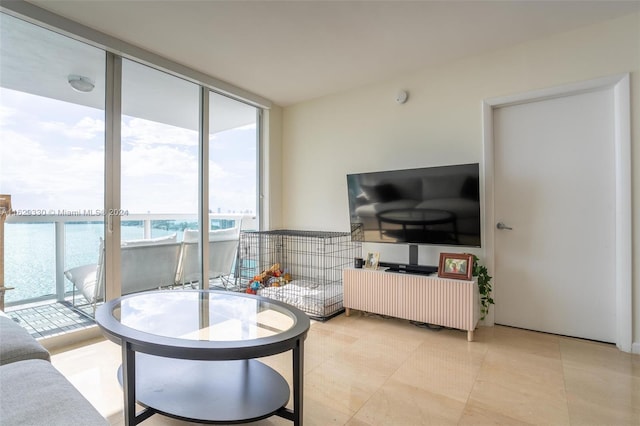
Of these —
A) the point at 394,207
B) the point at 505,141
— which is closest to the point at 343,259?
the point at 394,207

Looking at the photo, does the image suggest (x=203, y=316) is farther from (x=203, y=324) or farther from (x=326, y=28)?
(x=326, y=28)

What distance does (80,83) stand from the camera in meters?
2.61

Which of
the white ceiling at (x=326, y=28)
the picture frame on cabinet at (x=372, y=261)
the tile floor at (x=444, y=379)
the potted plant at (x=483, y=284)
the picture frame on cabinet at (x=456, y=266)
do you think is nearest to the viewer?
the tile floor at (x=444, y=379)

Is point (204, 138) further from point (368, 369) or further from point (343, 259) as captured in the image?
point (368, 369)

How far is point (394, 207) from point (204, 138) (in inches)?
81.4

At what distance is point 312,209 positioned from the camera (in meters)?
3.96

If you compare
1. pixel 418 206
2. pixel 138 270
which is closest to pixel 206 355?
pixel 138 270

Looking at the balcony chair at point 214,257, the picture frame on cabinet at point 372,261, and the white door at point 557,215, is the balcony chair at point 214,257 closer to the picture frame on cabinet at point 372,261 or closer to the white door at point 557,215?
the picture frame on cabinet at point 372,261

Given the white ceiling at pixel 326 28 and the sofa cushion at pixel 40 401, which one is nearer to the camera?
the sofa cushion at pixel 40 401

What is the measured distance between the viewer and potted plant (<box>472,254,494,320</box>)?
8.80 ft

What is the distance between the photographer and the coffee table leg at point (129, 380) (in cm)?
128

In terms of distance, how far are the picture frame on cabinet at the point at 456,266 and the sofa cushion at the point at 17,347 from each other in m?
2.54

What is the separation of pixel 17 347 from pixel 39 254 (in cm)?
145

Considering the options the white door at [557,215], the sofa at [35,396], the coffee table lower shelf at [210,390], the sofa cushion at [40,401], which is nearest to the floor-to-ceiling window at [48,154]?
the coffee table lower shelf at [210,390]
